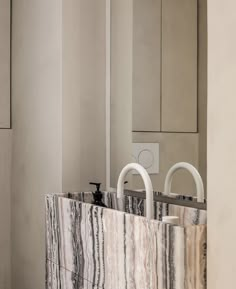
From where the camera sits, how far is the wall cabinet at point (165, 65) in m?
1.14

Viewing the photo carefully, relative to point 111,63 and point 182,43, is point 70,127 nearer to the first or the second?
point 111,63

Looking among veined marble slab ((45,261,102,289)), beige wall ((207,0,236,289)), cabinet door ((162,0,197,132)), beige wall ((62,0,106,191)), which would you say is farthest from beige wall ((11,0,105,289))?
beige wall ((207,0,236,289))

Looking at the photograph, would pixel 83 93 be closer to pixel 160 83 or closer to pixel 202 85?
pixel 160 83

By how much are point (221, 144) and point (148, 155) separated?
48 centimetres

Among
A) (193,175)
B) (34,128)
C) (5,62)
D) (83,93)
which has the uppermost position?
(5,62)

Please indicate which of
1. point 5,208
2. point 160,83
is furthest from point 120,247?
point 5,208

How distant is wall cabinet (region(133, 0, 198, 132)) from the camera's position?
3.73 feet

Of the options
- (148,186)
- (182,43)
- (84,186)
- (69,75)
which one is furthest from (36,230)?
(182,43)

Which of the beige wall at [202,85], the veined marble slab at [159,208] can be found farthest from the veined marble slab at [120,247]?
the beige wall at [202,85]

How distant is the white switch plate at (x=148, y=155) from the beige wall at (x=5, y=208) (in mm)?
624

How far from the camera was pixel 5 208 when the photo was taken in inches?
69.2

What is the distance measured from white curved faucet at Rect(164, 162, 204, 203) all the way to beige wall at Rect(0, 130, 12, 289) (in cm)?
80

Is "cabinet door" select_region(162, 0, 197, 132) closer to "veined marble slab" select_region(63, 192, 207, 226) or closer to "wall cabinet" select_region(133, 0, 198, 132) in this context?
"wall cabinet" select_region(133, 0, 198, 132)

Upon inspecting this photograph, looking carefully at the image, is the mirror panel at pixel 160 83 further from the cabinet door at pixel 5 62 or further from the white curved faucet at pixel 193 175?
the cabinet door at pixel 5 62
